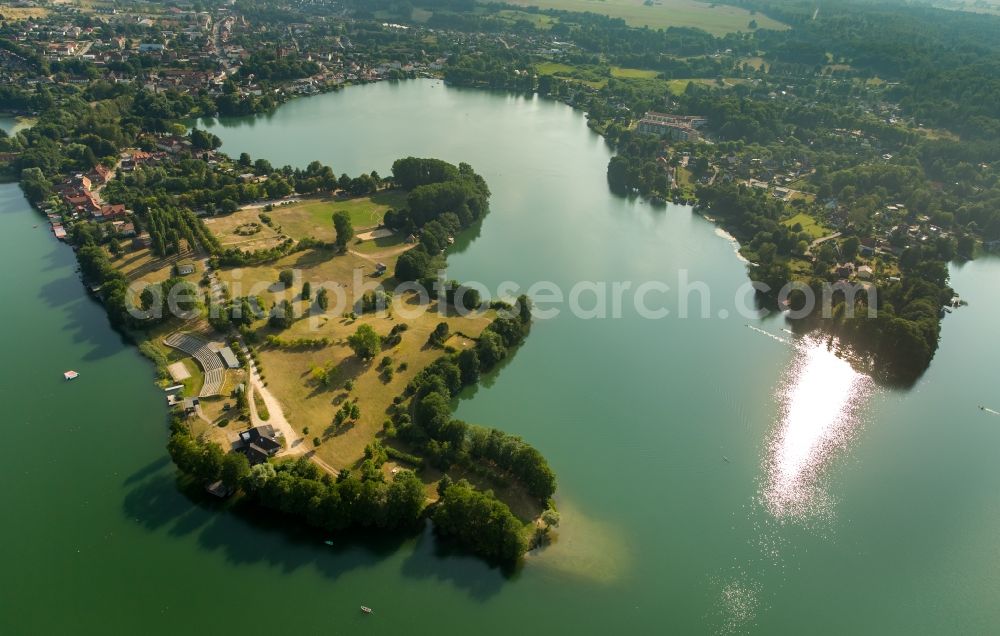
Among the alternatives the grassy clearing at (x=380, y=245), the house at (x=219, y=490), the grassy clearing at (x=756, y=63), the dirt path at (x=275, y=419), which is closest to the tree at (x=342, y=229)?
the grassy clearing at (x=380, y=245)

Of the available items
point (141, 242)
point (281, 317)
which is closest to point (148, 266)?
point (141, 242)

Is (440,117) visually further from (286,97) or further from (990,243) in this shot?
(990,243)

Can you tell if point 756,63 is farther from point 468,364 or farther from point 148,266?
point 148,266

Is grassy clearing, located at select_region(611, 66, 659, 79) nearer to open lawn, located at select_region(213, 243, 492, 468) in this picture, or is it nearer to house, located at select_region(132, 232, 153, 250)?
open lawn, located at select_region(213, 243, 492, 468)

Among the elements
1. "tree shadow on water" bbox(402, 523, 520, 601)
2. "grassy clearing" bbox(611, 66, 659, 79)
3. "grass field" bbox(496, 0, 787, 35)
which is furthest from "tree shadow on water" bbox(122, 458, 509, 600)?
"grass field" bbox(496, 0, 787, 35)

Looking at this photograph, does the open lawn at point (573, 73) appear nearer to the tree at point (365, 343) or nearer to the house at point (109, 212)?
the house at point (109, 212)
